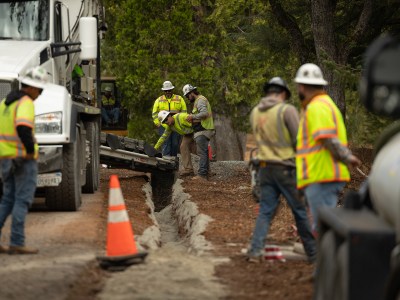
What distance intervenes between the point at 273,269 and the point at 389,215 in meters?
4.15

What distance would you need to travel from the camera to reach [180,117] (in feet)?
A: 84.7

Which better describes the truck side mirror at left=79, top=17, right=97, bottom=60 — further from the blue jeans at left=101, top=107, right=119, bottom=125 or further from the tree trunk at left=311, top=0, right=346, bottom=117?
the blue jeans at left=101, top=107, right=119, bottom=125

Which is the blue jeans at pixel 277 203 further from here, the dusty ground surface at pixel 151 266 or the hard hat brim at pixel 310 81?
the hard hat brim at pixel 310 81

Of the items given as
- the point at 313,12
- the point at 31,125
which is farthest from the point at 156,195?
the point at 31,125

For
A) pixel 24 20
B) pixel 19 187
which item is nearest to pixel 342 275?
pixel 19 187

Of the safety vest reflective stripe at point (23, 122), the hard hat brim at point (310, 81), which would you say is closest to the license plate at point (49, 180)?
the safety vest reflective stripe at point (23, 122)

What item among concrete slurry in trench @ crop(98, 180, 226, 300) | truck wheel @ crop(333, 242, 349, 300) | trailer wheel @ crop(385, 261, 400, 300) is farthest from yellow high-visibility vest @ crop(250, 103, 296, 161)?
trailer wheel @ crop(385, 261, 400, 300)

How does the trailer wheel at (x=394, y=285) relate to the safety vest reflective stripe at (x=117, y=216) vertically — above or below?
above

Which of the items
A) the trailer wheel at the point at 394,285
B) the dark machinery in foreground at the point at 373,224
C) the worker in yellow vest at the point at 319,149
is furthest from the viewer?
the worker in yellow vest at the point at 319,149

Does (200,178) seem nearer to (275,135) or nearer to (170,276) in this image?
(275,135)

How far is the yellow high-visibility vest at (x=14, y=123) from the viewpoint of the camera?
42.9 ft

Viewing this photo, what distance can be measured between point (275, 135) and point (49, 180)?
4.78 m

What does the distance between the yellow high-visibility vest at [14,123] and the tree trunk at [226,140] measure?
96.2 ft

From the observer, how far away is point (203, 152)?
83.8ft
